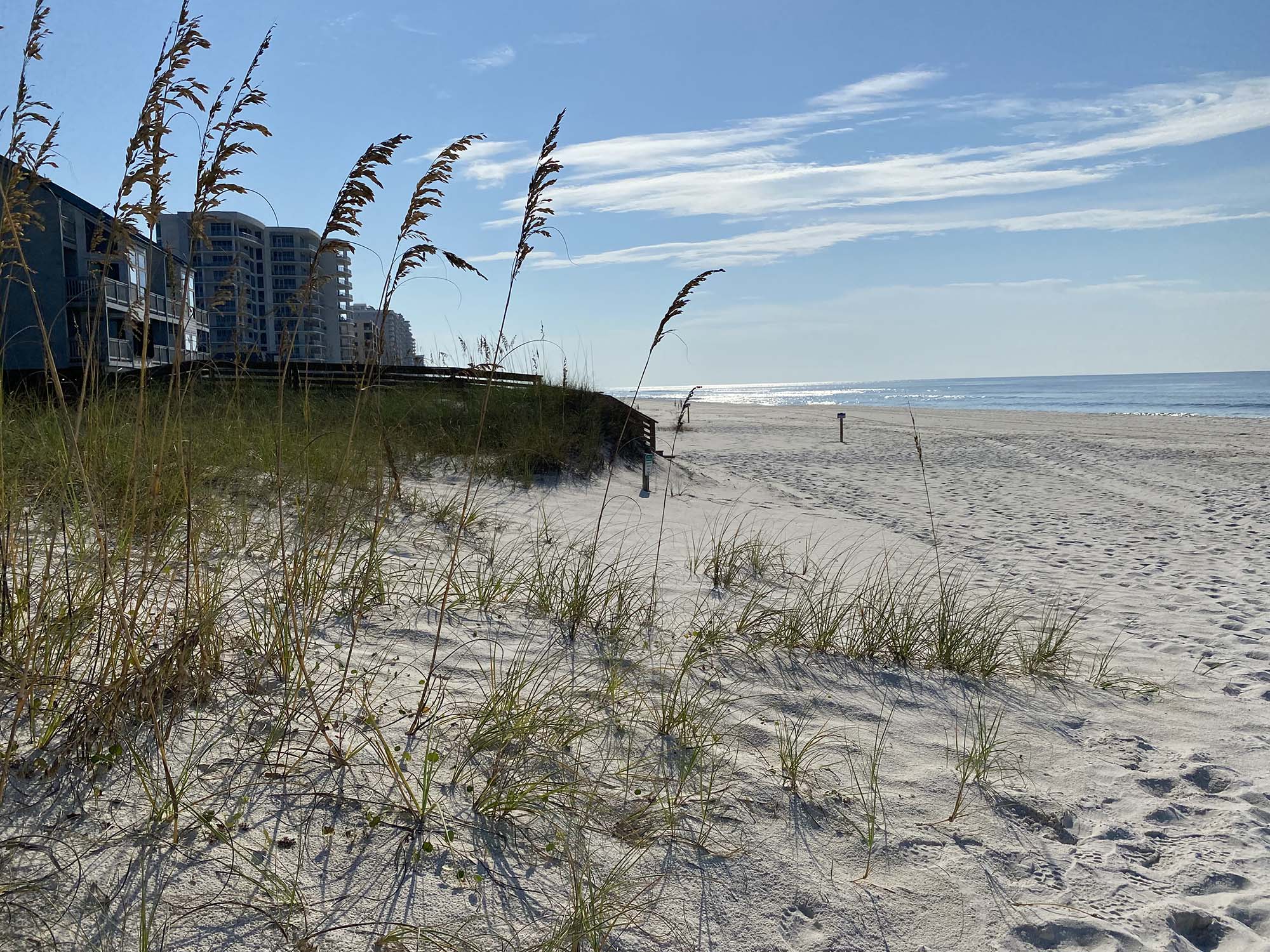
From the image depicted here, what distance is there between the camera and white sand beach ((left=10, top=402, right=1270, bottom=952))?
1.90m

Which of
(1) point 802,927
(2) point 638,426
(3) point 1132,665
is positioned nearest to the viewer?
(1) point 802,927

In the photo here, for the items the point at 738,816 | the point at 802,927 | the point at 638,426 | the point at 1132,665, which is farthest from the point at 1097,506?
the point at 802,927

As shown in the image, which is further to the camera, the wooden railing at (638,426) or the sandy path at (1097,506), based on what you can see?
the wooden railing at (638,426)

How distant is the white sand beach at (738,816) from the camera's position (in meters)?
1.90

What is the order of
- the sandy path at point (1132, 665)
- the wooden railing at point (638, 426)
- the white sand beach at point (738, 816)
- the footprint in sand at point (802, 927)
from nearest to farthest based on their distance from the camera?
the white sand beach at point (738, 816), the footprint in sand at point (802, 927), the sandy path at point (1132, 665), the wooden railing at point (638, 426)

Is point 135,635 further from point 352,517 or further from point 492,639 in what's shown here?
point 352,517

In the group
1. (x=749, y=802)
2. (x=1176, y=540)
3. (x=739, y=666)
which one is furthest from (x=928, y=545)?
(x=749, y=802)

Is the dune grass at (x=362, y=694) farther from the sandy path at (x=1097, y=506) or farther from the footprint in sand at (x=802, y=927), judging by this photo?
the sandy path at (x=1097, y=506)

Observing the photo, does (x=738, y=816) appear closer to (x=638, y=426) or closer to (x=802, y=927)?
(x=802, y=927)

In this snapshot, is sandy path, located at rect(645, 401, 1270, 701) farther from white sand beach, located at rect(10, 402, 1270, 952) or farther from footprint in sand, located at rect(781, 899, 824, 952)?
footprint in sand, located at rect(781, 899, 824, 952)

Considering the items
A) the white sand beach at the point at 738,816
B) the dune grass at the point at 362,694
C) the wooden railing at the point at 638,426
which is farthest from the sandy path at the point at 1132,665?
the wooden railing at the point at 638,426

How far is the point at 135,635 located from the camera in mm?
2682

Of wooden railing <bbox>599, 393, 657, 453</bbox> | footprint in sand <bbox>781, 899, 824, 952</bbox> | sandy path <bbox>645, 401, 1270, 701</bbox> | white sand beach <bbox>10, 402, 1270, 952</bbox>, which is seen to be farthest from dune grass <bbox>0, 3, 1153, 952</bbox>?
wooden railing <bbox>599, 393, 657, 453</bbox>

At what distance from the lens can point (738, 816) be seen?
2.48 metres
